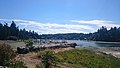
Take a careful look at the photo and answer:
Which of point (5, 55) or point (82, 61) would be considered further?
point (82, 61)

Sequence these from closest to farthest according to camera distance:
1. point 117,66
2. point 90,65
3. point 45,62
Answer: point 45,62 < point 90,65 < point 117,66

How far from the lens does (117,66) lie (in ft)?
138

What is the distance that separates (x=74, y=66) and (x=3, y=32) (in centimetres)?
10561

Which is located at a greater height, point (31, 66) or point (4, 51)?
point (4, 51)

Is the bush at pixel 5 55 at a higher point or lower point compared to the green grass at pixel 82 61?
higher

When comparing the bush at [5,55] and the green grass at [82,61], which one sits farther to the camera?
the green grass at [82,61]

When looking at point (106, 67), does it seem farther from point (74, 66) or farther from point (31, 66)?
point (31, 66)

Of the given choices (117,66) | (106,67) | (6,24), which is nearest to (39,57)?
(106,67)

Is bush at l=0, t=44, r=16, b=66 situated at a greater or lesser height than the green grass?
greater

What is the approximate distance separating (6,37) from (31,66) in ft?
358

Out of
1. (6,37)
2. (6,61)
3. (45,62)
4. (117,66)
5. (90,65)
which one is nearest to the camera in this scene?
(6,61)

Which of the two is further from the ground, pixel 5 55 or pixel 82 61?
pixel 5 55

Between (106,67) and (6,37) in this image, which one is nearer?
(106,67)

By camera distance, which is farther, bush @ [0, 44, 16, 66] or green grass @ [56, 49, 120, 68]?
green grass @ [56, 49, 120, 68]
